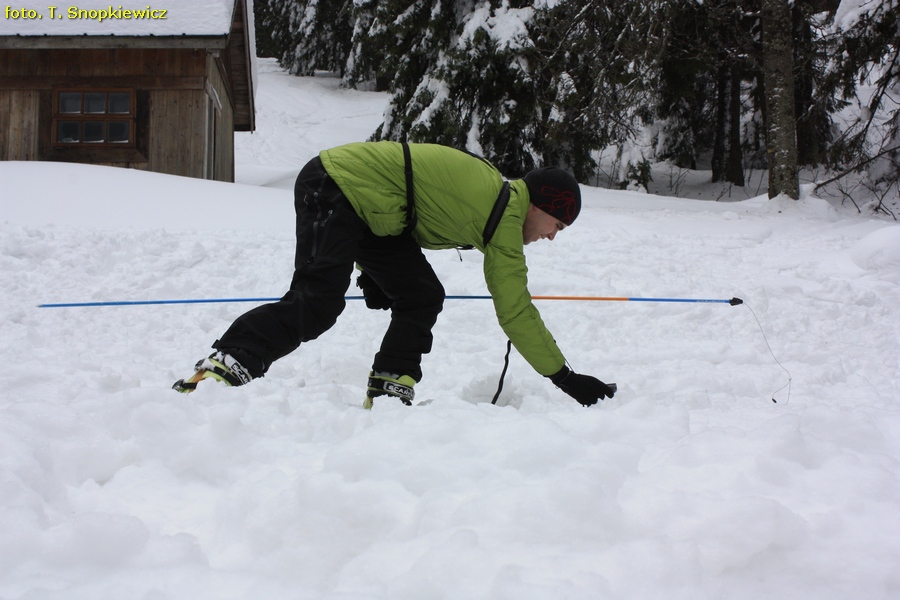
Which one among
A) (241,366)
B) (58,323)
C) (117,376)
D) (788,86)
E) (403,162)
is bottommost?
(58,323)

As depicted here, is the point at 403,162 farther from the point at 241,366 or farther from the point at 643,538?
the point at 643,538

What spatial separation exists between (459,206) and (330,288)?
0.64 metres

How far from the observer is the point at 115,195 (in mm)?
7688

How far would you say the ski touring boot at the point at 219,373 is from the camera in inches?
98.7

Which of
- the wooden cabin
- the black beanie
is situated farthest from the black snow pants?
the wooden cabin

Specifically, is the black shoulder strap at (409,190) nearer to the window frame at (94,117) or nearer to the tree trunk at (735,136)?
the window frame at (94,117)

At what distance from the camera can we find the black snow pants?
8.75ft

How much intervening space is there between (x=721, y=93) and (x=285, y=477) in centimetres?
1811

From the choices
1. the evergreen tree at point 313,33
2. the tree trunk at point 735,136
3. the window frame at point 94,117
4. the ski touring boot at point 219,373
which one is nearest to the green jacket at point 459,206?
the ski touring boot at point 219,373

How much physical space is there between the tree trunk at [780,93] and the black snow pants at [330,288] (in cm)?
875

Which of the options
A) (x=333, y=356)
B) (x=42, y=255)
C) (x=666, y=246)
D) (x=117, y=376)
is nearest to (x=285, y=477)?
(x=117, y=376)

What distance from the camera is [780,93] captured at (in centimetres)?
1006

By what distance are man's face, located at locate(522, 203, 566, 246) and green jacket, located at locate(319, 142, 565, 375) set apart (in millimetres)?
58

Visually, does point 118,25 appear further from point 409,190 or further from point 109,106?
point 409,190
